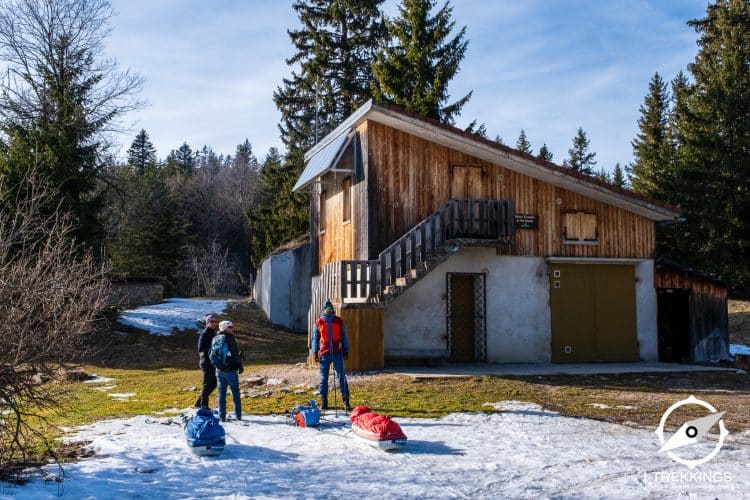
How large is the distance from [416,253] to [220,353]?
286 inches

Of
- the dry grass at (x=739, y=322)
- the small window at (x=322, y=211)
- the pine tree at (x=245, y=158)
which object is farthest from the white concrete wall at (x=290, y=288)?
the pine tree at (x=245, y=158)

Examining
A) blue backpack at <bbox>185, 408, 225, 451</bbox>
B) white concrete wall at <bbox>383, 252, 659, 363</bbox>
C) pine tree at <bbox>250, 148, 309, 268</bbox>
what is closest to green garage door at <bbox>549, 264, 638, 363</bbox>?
white concrete wall at <bbox>383, 252, 659, 363</bbox>

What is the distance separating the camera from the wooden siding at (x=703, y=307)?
19766 mm

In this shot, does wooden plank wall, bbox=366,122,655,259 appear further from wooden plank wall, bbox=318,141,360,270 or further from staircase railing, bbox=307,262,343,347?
staircase railing, bbox=307,262,343,347

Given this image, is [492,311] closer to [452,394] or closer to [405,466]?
[452,394]

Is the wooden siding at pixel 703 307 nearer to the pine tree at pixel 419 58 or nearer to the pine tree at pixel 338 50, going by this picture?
the pine tree at pixel 419 58

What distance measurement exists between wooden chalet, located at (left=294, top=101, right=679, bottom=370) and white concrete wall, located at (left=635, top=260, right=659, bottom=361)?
0.04 m

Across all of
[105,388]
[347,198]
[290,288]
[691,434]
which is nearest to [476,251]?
[347,198]

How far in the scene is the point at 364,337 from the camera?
15.7 m

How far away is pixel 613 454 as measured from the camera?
866 cm

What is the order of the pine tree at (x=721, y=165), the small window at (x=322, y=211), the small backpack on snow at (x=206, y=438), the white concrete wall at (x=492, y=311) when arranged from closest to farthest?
1. the small backpack on snow at (x=206, y=438)
2. the white concrete wall at (x=492, y=311)
3. the small window at (x=322, y=211)
4. the pine tree at (x=721, y=165)

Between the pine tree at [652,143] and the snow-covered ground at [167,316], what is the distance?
2408 cm

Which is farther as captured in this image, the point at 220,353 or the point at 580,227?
the point at 580,227

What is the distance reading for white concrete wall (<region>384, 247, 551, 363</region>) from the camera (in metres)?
17.4
